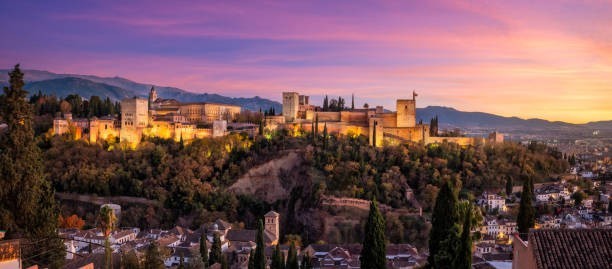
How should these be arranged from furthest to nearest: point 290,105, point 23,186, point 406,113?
point 290,105 → point 406,113 → point 23,186

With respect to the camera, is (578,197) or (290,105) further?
(290,105)

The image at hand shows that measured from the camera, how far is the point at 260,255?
2591 cm

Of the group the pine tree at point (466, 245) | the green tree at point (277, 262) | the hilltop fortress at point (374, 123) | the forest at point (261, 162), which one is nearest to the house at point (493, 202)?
the forest at point (261, 162)

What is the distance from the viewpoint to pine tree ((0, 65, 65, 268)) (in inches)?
448

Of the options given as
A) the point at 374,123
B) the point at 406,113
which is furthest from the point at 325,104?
the point at 374,123

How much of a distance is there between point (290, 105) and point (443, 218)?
4805 centimetres

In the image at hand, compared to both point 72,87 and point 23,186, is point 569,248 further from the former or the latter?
point 72,87

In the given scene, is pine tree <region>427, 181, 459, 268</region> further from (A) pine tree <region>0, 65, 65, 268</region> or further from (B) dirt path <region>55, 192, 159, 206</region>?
(B) dirt path <region>55, 192, 159, 206</region>

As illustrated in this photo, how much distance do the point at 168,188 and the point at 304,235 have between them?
523 inches

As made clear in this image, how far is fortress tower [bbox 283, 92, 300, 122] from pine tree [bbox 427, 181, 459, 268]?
46.9m

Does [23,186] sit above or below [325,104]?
below

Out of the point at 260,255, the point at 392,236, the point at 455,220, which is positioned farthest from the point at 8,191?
the point at 392,236

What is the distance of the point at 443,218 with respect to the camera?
13.9m

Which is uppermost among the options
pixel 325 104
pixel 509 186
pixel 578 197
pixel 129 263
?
pixel 325 104
